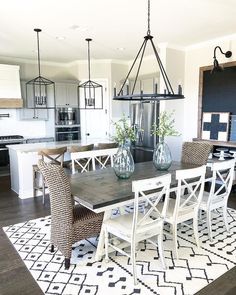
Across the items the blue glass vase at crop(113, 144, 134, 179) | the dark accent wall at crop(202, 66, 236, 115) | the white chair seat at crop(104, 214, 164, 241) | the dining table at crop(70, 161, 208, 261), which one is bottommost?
the white chair seat at crop(104, 214, 164, 241)

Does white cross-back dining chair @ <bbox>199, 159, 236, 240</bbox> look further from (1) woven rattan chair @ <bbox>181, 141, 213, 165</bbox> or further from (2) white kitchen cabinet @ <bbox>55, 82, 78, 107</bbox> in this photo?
(2) white kitchen cabinet @ <bbox>55, 82, 78, 107</bbox>

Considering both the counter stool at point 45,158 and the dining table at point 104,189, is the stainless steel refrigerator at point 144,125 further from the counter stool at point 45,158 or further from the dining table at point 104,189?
the dining table at point 104,189

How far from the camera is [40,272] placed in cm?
254

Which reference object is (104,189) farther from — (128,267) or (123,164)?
(128,267)

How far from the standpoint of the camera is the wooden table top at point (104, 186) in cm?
234

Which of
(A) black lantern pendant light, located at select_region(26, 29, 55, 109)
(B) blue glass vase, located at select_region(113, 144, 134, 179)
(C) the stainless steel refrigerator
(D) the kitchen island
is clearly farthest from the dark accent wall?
(A) black lantern pendant light, located at select_region(26, 29, 55, 109)

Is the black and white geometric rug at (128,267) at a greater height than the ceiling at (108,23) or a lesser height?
lesser

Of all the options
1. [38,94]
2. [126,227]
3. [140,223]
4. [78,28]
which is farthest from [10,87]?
[140,223]

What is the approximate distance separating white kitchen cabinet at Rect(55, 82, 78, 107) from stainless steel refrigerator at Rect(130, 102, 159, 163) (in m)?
1.67

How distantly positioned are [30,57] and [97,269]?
18.8 feet

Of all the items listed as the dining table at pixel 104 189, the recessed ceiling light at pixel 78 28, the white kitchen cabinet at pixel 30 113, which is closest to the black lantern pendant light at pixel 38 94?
the white kitchen cabinet at pixel 30 113

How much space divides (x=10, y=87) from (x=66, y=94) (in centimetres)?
145

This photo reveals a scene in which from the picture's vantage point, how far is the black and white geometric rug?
231 centimetres

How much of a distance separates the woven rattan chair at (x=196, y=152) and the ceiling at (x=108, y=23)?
1.85m
